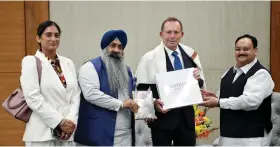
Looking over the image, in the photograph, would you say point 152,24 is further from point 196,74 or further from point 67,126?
point 67,126

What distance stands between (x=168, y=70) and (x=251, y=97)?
24.7 inches

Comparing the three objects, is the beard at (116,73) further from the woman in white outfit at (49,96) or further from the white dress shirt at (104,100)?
Result: the woman in white outfit at (49,96)

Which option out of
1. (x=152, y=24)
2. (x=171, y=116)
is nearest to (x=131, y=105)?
(x=171, y=116)

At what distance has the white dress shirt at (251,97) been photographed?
2639 millimetres

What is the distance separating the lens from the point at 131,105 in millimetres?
2666

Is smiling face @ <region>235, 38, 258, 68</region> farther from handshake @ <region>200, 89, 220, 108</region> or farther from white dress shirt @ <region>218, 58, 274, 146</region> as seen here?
handshake @ <region>200, 89, 220, 108</region>

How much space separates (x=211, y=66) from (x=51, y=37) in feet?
8.13

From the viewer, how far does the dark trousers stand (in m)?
2.85

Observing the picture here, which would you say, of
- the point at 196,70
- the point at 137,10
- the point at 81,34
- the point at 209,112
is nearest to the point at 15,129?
the point at 81,34

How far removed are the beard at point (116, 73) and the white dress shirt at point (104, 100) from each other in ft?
0.19

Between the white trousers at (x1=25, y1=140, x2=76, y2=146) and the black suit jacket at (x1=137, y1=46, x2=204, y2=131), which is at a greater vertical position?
the black suit jacket at (x1=137, y1=46, x2=204, y2=131)

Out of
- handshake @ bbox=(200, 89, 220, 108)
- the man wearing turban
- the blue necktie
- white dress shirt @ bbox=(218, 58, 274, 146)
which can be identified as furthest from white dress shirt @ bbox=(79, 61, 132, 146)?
white dress shirt @ bbox=(218, 58, 274, 146)

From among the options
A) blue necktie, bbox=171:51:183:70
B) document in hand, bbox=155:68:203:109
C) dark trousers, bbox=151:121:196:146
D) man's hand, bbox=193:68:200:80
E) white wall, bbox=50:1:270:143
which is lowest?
dark trousers, bbox=151:121:196:146

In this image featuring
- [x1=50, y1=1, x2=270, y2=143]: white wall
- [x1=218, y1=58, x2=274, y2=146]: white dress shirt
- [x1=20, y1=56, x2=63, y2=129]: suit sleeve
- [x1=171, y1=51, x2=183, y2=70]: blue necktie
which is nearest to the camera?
[x1=20, y1=56, x2=63, y2=129]: suit sleeve
